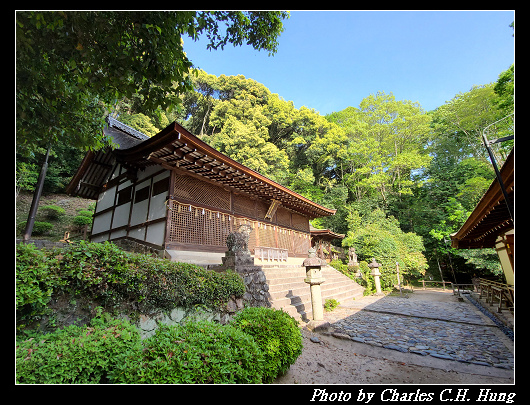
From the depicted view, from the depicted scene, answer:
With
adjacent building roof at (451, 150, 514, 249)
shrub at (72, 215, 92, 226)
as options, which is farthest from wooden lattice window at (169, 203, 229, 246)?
shrub at (72, 215, 92, 226)

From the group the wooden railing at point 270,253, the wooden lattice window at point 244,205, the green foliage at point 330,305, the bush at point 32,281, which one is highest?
the wooden lattice window at point 244,205

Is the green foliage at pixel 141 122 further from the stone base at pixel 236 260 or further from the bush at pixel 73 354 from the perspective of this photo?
the bush at pixel 73 354

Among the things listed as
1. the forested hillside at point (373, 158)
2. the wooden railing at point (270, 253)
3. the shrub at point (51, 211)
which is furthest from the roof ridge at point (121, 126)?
the shrub at point (51, 211)

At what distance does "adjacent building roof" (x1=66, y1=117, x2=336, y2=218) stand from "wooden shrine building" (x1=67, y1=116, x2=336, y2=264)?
3 cm

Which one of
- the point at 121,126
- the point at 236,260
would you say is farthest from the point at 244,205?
the point at 121,126

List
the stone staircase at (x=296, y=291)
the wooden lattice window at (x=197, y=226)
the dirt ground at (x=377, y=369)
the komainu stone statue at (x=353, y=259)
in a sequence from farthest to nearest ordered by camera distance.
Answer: the komainu stone statue at (x=353, y=259) < the wooden lattice window at (x=197, y=226) < the stone staircase at (x=296, y=291) < the dirt ground at (x=377, y=369)

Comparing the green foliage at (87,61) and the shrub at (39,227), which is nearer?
the green foliage at (87,61)

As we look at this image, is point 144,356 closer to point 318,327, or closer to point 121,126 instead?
point 318,327

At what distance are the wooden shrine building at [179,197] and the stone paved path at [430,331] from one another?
193 inches

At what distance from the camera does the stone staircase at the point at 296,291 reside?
681 cm

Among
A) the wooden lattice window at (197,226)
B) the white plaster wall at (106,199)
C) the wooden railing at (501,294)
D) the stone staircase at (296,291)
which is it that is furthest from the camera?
the white plaster wall at (106,199)

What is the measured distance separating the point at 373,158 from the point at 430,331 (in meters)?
19.4

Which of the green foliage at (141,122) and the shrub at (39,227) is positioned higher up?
the green foliage at (141,122)
